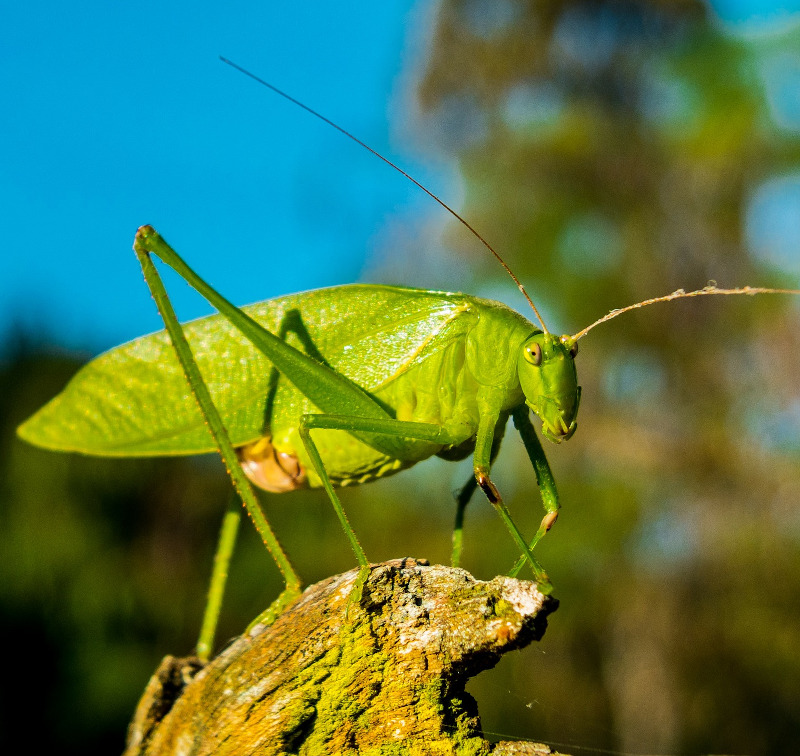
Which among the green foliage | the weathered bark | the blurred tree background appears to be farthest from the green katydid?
the green foliage

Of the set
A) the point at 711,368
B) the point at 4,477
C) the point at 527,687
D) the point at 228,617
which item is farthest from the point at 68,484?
the point at 711,368

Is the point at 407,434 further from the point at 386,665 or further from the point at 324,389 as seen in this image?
the point at 386,665

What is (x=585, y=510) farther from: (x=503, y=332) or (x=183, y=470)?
(x=503, y=332)

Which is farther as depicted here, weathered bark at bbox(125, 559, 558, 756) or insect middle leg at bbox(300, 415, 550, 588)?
insect middle leg at bbox(300, 415, 550, 588)

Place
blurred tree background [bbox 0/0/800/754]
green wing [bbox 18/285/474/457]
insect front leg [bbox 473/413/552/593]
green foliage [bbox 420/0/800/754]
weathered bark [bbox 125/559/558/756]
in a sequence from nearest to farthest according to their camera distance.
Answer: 1. weathered bark [bbox 125/559/558/756]
2. insect front leg [bbox 473/413/552/593]
3. green wing [bbox 18/285/474/457]
4. blurred tree background [bbox 0/0/800/754]
5. green foliage [bbox 420/0/800/754]

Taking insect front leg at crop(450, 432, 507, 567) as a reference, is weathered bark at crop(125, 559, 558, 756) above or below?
below

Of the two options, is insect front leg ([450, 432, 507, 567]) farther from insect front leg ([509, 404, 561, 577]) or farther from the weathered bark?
the weathered bark

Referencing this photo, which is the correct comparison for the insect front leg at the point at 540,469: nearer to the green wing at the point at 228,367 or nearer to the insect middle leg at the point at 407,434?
the insect middle leg at the point at 407,434

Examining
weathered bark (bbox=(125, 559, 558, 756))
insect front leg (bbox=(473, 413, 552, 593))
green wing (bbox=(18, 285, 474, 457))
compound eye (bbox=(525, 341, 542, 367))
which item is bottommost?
weathered bark (bbox=(125, 559, 558, 756))
